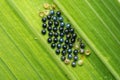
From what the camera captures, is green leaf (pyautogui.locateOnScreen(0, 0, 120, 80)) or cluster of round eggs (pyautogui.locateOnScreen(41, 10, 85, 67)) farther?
cluster of round eggs (pyautogui.locateOnScreen(41, 10, 85, 67))

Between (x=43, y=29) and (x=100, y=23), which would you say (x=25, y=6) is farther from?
(x=100, y=23)

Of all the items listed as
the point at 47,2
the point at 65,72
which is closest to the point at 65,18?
the point at 47,2

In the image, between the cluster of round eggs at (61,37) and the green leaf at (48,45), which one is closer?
the green leaf at (48,45)

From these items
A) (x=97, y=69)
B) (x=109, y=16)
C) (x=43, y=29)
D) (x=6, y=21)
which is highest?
(x=6, y=21)
